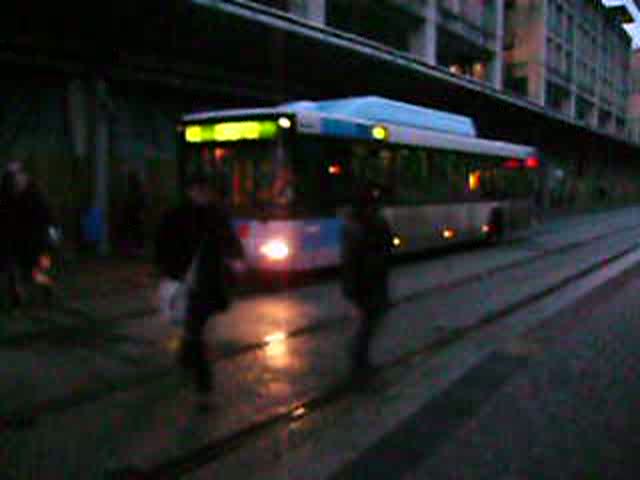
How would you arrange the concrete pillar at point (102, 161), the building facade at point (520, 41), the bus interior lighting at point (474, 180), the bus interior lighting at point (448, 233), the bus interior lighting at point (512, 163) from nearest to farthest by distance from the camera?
the concrete pillar at point (102, 161), the bus interior lighting at point (448, 233), the bus interior lighting at point (474, 180), the bus interior lighting at point (512, 163), the building facade at point (520, 41)

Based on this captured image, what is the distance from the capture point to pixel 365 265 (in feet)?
21.5

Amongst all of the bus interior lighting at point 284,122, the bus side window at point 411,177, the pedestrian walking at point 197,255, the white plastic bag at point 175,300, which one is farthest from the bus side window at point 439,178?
the white plastic bag at point 175,300

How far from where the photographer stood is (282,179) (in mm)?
12094

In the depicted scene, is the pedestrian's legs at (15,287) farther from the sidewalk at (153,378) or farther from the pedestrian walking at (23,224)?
the sidewalk at (153,378)

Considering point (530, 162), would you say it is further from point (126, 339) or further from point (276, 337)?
point (126, 339)

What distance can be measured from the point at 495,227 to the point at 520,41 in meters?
37.8

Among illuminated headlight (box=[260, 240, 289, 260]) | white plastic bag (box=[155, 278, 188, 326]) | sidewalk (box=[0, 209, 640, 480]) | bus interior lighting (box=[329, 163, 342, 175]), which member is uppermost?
bus interior lighting (box=[329, 163, 342, 175])

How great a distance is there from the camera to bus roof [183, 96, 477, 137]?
12.8m

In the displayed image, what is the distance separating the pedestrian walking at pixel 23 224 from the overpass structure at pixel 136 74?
6234 millimetres

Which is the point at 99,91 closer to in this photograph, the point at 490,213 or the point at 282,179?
the point at 282,179

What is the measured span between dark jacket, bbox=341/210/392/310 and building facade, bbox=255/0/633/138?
20.2 metres

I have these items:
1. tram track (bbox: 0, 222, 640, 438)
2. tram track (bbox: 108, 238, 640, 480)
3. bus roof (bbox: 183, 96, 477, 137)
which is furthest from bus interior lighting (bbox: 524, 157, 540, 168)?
tram track (bbox: 108, 238, 640, 480)

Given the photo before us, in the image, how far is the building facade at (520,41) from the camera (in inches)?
1276

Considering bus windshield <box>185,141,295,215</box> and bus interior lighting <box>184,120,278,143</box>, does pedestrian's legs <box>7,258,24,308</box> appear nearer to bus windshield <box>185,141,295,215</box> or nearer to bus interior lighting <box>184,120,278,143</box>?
bus windshield <box>185,141,295,215</box>
